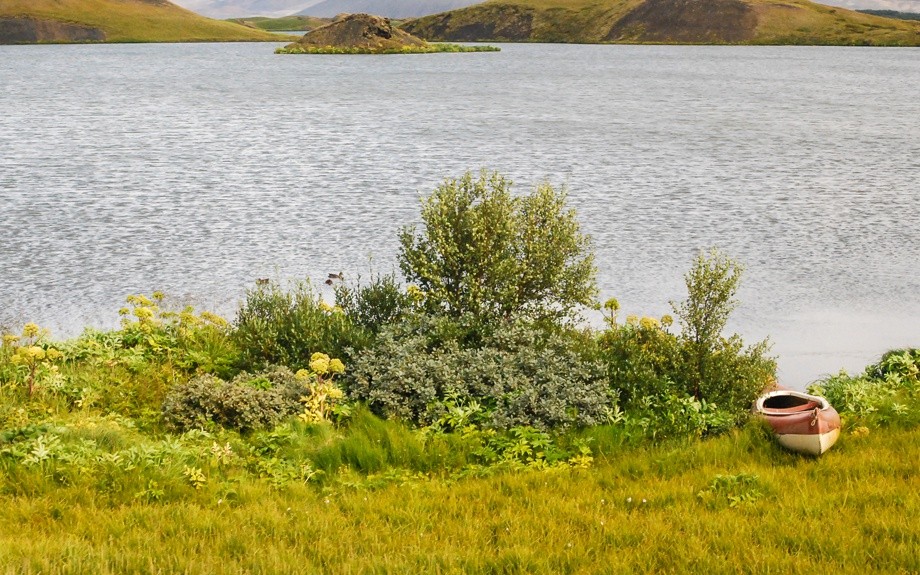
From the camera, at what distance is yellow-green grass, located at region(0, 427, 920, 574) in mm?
7570

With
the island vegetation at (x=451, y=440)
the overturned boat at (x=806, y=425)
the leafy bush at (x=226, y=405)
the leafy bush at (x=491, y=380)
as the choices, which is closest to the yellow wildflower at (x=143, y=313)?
the island vegetation at (x=451, y=440)

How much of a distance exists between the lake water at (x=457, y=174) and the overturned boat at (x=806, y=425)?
3.47 m

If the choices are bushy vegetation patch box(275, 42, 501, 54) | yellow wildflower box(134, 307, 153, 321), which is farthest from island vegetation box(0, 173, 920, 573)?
bushy vegetation patch box(275, 42, 501, 54)

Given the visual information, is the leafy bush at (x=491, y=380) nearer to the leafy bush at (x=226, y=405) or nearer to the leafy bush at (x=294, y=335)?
the leafy bush at (x=294, y=335)

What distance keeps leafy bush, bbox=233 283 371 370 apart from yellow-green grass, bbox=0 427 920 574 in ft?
12.8

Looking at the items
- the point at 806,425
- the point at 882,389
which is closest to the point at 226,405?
the point at 806,425

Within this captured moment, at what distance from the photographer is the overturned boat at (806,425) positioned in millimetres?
10141

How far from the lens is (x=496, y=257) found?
14.2 metres

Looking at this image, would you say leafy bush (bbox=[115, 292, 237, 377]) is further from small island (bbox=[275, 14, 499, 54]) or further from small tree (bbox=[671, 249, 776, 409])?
small island (bbox=[275, 14, 499, 54])

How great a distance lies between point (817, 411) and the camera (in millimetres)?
10188

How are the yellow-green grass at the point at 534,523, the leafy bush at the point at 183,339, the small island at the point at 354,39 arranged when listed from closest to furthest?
1. the yellow-green grass at the point at 534,523
2. the leafy bush at the point at 183,339
3. the small island at the point at 354,39

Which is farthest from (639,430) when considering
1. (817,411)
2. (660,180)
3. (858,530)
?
(660,180)

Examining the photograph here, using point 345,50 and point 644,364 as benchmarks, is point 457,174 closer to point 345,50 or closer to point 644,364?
point 644,364

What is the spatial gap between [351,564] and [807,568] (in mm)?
3666
